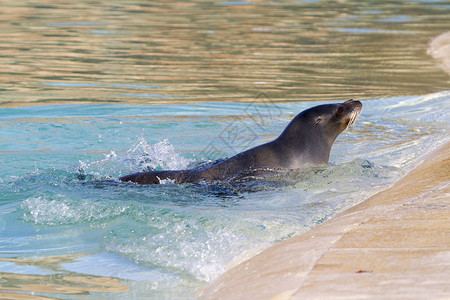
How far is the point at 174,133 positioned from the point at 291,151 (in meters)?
2.43

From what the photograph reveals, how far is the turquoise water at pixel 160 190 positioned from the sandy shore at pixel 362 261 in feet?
1.28

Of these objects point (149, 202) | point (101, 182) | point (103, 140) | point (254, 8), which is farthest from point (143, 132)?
point (254, 8)

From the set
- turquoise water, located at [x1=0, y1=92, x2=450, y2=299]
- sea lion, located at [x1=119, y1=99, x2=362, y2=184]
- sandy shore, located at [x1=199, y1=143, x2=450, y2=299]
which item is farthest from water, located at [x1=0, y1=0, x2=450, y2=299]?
sandy shore, located at [x1=199, y1=143, x2=450, y2=299]

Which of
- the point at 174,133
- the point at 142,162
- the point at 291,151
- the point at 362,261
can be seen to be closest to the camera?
the point at 362,261

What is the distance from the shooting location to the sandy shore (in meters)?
3.04

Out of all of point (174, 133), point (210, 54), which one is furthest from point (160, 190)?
point (210, 54)

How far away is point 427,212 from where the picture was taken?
13.8ft

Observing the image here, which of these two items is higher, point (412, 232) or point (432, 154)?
point (412, 232)

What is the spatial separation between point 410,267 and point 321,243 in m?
0.65

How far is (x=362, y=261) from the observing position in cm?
338

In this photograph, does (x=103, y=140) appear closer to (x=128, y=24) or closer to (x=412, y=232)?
(x=412, y=232)

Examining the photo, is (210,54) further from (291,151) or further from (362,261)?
(362,261)

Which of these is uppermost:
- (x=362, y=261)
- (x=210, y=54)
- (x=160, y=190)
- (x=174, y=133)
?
(x=362, y=261)

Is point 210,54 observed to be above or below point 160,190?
above
